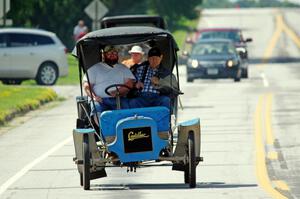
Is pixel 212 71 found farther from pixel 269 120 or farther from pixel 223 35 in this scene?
pixel 269 120

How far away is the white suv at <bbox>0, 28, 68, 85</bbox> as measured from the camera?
40906 mm

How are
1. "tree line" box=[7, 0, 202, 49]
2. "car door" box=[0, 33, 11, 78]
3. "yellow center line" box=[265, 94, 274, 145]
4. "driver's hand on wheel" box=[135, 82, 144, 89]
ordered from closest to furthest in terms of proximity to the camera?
"driver's hand on wheel" box=[135, 82, 144, 89] < "yellow center line" box=[265, 94, 274, 145] < "car door" box=[0, 33, 11, 78] < "tree line" box=[7, 0, 202, 49]

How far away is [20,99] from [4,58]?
8.33m

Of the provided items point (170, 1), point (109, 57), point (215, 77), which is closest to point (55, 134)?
point (109, 57)

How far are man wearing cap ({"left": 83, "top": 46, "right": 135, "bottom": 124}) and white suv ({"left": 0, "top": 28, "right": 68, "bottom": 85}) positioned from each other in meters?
23.8

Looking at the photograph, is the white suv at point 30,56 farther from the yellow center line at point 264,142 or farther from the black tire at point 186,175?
the black tire at point 186,175

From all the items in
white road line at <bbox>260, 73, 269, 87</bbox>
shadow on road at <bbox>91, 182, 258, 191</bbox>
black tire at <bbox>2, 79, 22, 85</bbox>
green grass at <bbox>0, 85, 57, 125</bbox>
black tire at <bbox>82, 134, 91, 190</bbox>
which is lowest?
white road line at <bbox>260, 73, 269, 87</bbox>

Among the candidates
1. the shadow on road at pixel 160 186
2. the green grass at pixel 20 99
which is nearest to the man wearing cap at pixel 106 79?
the shadow on road at pixel 160 186

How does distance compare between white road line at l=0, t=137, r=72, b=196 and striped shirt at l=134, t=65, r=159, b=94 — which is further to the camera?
striped shirt at l=134, t=65, r=159, b=94

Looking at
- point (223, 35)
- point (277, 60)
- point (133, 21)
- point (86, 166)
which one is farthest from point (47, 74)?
point (86, 166)

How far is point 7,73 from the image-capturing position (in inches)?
1613

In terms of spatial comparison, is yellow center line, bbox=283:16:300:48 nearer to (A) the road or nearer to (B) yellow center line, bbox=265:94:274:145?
(A) the road

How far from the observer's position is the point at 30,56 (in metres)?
41.3

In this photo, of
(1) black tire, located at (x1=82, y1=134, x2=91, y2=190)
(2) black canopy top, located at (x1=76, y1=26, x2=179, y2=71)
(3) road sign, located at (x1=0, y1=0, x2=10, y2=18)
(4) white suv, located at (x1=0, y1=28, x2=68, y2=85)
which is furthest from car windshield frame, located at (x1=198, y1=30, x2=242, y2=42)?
(1) black tire, located at (x1=82, y1=134, x2=91, y2=190)
